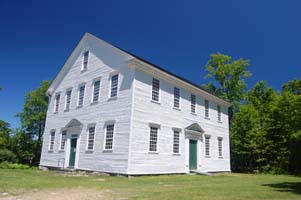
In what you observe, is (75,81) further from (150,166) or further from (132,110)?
(150,166)

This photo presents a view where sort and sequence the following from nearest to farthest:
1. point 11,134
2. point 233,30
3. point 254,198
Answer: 1. point 254,198
2. point 233,30
3. point 11,134

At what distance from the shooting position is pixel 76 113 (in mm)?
18781

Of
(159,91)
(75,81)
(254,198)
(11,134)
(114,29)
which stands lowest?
(254,198)

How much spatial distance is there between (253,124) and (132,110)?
17575mm

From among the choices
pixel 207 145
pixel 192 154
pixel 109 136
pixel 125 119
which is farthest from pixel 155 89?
pixel 207 145

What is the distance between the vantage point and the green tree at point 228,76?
33.0 meters

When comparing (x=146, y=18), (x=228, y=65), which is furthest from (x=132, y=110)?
(x=228, y=65)

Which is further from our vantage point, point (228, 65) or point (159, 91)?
point (228, 65)

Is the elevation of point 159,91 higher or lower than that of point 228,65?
lower

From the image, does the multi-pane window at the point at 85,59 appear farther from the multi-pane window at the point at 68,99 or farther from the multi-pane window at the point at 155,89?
the multi-pane window at the point at 155,89

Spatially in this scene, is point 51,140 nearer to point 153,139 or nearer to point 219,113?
point 153,139

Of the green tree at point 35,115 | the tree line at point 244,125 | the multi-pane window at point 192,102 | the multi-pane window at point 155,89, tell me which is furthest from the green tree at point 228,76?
the green tree at point 35,115

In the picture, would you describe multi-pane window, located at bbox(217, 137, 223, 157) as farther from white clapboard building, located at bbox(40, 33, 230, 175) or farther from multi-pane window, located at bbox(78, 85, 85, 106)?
multi-pane window, located at bbox(78, 85, 85, 106)

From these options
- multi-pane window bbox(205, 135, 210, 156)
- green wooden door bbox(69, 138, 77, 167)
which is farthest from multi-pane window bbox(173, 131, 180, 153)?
green wooden door bbox(69, 138, 77, 167)
